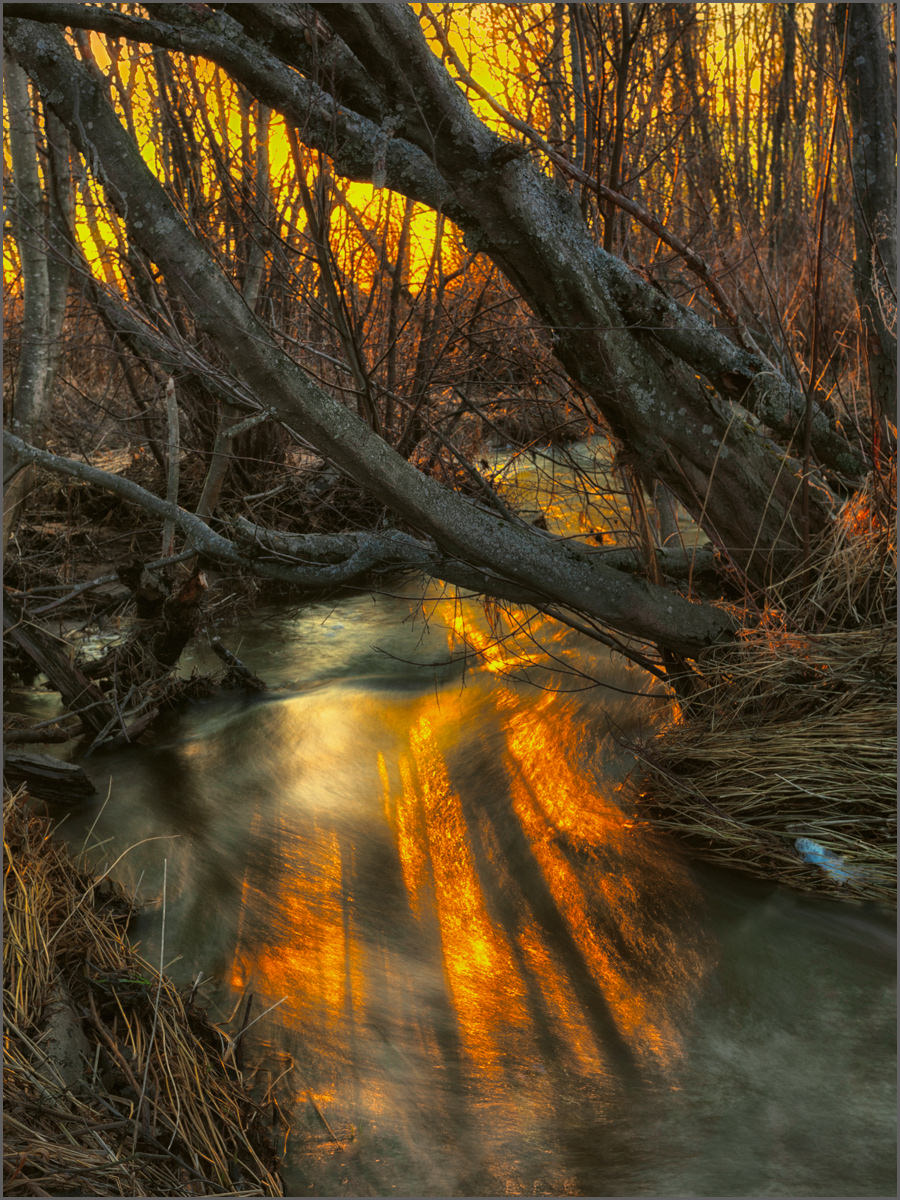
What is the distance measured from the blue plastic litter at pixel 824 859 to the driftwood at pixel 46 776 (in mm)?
3189

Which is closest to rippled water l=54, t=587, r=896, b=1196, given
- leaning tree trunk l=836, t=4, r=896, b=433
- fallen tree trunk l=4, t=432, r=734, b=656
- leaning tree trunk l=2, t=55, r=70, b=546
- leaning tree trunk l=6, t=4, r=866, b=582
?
fallen tree trunk l=4, t=432, r=734, b=656

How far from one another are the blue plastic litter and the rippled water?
13 cm

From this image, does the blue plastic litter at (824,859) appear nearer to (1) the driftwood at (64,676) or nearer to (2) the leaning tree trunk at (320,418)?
(2) the leaning tree trunk at (320,418)

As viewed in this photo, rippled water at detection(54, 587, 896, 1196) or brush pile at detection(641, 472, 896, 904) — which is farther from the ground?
brush pile at detection(641, 472, 896, 904)

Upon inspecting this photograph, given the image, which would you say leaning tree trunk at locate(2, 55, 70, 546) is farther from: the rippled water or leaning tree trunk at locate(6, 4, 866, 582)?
leaning tree trunk at locate(6, 4, 866, 582)

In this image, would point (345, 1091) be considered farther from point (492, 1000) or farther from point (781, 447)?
point (781, 447)

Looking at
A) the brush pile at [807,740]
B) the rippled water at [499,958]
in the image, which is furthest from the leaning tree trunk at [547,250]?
the rippled water at [499,958]

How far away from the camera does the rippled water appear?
266cm

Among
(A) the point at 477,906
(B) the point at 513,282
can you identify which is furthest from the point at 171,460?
(A) the point at 477,906

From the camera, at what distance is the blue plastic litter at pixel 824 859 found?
3605 mm

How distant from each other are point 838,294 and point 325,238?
26.7ft

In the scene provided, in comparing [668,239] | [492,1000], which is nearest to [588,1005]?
[492,1000]

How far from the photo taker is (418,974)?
11.3 ft

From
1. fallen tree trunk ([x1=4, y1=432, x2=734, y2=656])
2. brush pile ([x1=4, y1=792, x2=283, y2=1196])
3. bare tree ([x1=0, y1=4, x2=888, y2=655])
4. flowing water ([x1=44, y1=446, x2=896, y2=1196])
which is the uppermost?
bare tree ([x1=0, y1=4, x2=888, y2=655])
